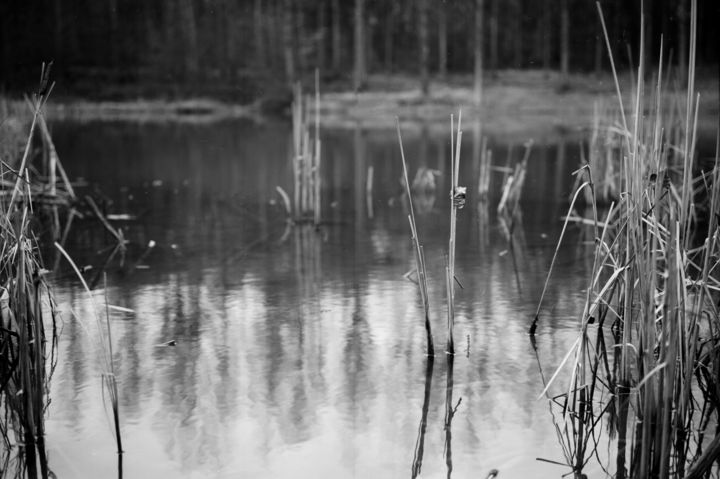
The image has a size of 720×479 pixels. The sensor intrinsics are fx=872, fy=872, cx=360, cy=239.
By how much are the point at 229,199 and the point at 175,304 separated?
4.84 m

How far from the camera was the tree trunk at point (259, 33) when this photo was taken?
35.3m

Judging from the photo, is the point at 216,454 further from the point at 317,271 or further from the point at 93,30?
the point at 93,30

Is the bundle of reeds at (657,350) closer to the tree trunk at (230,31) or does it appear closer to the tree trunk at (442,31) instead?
the tree trunk at (442,31)

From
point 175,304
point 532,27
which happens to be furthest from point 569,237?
point 532,27

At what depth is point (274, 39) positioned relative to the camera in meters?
36.2

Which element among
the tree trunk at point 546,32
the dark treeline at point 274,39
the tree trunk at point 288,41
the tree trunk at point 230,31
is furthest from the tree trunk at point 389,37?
the tree trunk at point 230,31

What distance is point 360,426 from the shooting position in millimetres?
3225

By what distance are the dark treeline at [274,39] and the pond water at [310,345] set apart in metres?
23.2

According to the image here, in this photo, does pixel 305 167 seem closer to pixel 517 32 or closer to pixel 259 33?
pixel 517 32

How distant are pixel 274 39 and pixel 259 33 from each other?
2.29ft

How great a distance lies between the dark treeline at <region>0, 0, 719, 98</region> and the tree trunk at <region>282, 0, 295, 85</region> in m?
0.06

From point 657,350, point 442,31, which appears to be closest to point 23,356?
point 657,350

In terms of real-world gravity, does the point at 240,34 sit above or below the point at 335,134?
above

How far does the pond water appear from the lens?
3.00 metres
